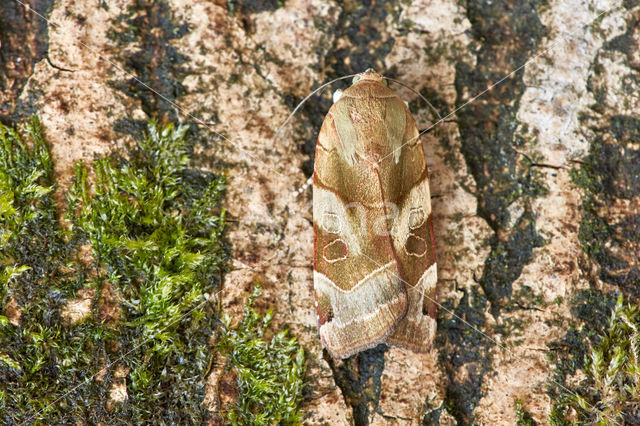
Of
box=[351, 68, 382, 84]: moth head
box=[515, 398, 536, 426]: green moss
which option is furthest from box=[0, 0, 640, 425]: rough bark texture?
box=[351, 68, 382, 84]: moth head

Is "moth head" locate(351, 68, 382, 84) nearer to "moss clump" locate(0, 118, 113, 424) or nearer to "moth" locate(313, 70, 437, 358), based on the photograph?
"moth" locate(313, 70, 437, 358)

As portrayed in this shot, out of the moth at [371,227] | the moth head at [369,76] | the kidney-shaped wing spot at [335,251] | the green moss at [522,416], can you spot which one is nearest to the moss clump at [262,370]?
the moth at [371,227]

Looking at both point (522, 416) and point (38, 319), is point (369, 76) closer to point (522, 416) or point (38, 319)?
point (522, 416)

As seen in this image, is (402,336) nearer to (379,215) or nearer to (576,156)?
(379,215)

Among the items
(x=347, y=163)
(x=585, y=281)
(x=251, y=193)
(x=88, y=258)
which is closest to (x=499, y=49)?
(x=347, y=163)

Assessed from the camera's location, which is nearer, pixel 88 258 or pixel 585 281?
pixel 88 258

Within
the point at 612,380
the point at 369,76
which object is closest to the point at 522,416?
the point at 612,380
